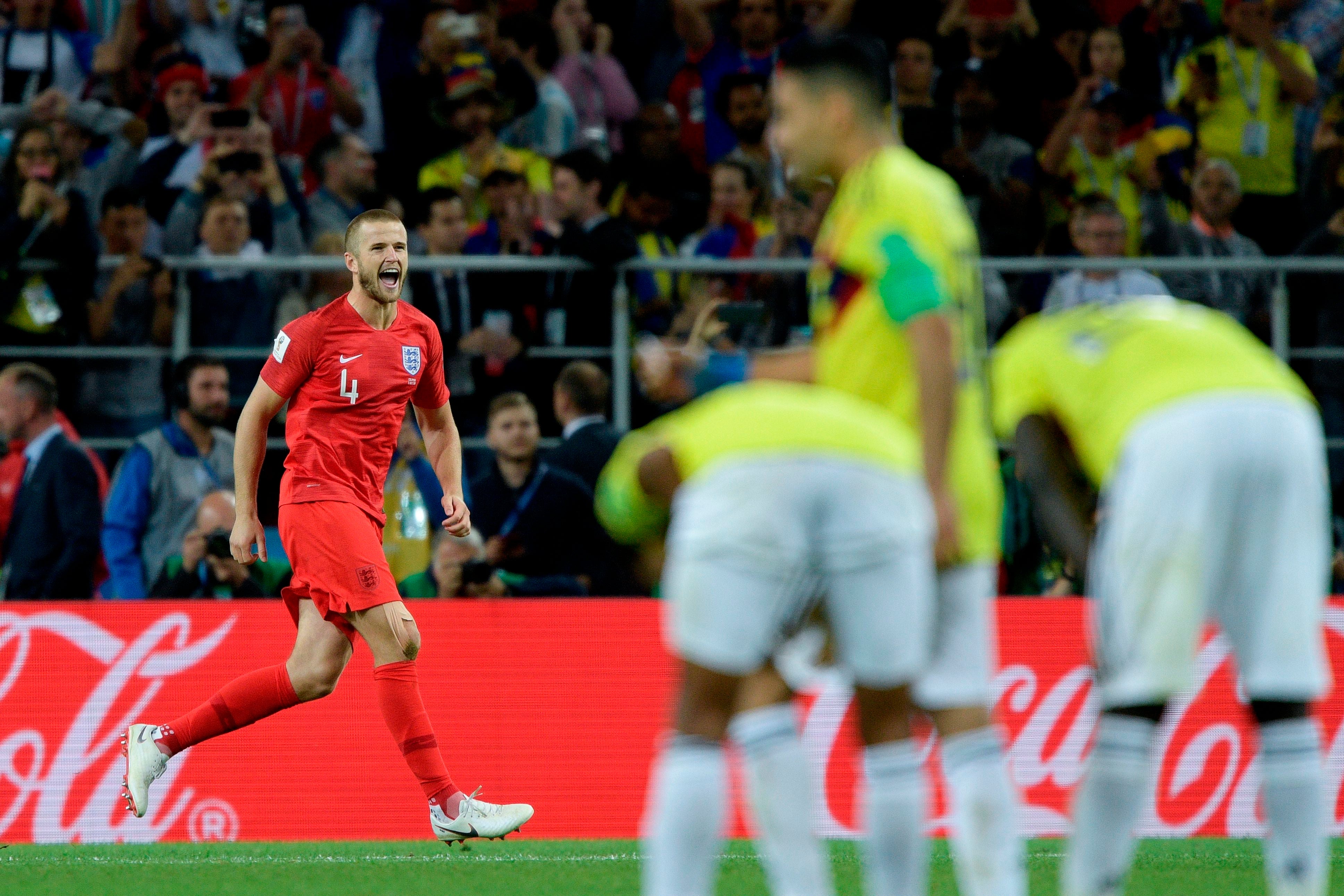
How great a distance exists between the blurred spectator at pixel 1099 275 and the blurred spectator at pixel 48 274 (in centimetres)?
535

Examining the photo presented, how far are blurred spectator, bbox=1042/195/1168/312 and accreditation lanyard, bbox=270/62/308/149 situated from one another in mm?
5037

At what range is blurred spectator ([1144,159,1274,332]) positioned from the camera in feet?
33.7

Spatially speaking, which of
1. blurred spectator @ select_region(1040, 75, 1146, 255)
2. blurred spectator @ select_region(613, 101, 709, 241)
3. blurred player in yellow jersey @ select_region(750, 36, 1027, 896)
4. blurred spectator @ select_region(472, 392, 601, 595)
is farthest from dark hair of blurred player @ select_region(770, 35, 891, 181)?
blurred spectator @ select_region(1040, 75, 1146, 255)

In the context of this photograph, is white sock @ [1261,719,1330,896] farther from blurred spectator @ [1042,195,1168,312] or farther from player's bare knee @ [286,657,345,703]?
blurred spectator @ [1042,195,1168,312]

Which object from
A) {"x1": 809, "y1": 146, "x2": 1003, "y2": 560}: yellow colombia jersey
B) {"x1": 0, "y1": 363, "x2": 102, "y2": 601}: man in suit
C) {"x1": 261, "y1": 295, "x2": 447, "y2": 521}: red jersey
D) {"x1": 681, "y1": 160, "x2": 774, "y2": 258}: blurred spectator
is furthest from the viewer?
{"x1": 681, "y1": 160, "x2": 774, "y2": 258}: blurred spectator

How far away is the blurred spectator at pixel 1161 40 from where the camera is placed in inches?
487

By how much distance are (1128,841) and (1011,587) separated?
216 inches

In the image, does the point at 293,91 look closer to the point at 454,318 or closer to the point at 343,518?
the point at 454,318

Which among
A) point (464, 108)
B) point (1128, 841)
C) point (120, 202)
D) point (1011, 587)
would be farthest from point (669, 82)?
point (1128, 841)

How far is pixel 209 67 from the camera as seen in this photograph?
12492mm

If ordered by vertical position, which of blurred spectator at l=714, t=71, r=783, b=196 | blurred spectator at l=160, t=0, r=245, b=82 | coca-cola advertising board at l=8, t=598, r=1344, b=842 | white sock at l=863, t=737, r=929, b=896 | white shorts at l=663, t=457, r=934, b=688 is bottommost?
coca-cola advertising board at l=8, t=598, r=1344, b=842

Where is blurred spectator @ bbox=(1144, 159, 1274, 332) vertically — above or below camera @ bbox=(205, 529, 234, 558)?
above

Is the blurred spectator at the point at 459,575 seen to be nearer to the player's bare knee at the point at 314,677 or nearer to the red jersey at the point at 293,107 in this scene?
the player's bare knee at the point at 314,677

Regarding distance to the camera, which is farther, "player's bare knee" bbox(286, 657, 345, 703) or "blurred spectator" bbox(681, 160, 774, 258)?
"blurred spectator" bbox(681, 160, 774, 258)
